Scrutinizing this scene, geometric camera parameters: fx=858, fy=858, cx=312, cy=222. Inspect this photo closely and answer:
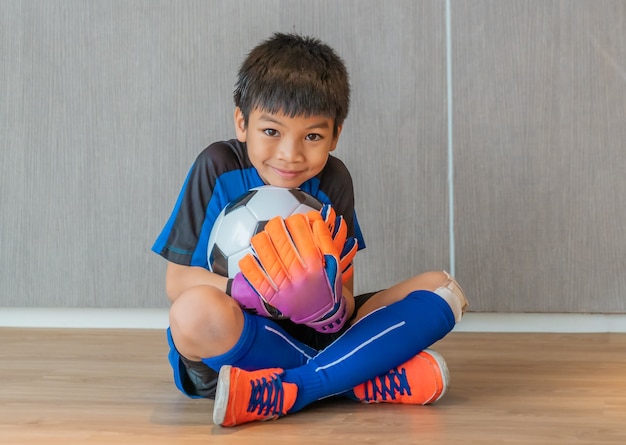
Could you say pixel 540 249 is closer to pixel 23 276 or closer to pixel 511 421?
pixel 511 421

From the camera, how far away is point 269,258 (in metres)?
1.13

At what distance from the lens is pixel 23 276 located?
195 cm

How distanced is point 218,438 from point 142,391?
317 millimetres

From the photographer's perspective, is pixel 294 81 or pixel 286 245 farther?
pixel 294 81

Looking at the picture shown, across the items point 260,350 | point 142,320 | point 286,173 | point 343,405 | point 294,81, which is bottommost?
point 142,320

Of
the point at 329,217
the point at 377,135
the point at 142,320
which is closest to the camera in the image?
the point at 329,217

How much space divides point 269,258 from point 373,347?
0.22 meters

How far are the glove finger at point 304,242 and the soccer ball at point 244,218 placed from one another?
0.23 ft

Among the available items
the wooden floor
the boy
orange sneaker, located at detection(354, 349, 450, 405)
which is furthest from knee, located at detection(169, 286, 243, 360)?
orange sneaker, located at detection(354, 349, 450, 405)

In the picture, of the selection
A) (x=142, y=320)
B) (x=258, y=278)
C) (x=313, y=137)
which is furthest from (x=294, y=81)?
(x=142, y=320)

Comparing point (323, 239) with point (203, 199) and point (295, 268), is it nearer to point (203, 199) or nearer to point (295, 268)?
point (295, 268)

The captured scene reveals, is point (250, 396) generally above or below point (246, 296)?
below

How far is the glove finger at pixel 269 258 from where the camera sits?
3.69ft

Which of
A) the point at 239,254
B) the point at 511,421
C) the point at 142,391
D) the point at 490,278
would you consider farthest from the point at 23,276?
the point at 511,421
